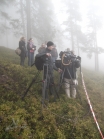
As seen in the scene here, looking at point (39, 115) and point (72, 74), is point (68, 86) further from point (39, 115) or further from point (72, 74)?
point (39, 115)

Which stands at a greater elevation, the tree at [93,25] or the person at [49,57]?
the tree at [93,25]

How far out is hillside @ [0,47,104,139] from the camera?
15.6 feet

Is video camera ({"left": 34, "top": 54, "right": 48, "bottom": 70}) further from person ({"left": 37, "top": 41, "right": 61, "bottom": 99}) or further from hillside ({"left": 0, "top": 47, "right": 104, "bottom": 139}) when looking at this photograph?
hillside ({"left": 0, "top": 47, "right": 104, "bottom": 139})

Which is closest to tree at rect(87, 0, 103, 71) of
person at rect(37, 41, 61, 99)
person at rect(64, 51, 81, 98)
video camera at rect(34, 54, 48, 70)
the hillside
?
the hillside

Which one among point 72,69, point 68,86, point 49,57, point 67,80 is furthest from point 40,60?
point 68,86

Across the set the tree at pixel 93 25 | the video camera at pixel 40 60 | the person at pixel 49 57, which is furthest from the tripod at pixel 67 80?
the tree at pixel 93 25

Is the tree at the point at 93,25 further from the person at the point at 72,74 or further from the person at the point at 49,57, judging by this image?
the person at the point at 49,57

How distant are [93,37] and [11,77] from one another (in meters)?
22.3

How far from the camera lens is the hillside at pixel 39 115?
475 centimetres

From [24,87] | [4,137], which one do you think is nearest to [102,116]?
[24,87]

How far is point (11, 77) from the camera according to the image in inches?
323

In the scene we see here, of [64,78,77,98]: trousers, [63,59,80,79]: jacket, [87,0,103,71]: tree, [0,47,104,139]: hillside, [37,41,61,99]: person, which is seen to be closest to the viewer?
[0,47,104,139]: hillside

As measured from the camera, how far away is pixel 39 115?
224 inches

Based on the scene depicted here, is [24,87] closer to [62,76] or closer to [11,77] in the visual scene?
[11,77]
